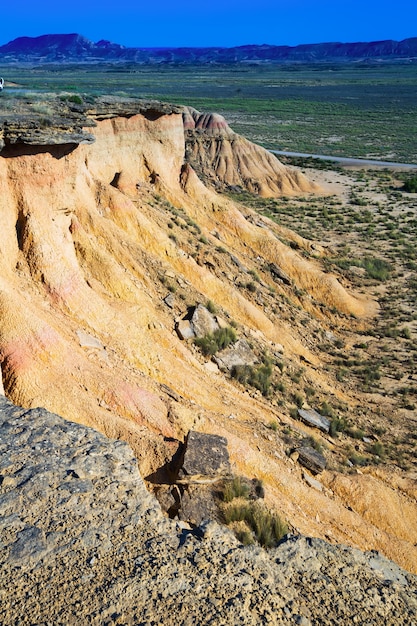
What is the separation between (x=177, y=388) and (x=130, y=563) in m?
6.69

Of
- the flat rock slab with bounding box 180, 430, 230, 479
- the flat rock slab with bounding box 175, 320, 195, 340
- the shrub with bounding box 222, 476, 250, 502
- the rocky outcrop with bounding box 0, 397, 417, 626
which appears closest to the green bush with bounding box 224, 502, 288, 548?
the shrub with bounding box 222, 476, 250, 502

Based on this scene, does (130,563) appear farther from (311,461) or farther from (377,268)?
(377,268)

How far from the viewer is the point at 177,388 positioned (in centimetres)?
1252

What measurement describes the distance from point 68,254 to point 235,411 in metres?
5.64

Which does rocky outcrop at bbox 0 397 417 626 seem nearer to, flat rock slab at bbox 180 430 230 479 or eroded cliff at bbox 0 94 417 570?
flat rock slab at bbox 180 430 230 479

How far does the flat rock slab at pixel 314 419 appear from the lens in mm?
14531

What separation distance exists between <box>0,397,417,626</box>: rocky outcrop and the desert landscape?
3 cm

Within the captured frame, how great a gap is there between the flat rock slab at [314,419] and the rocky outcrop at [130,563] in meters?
6.66

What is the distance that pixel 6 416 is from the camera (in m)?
8.18

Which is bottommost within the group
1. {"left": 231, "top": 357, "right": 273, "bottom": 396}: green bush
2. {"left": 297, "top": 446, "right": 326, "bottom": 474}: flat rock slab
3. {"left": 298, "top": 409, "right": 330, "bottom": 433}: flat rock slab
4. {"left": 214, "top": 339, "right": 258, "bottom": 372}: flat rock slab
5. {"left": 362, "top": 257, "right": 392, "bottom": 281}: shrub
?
{"left": 362, "top": 257, "right": 392, "bottom": 281}: shrub

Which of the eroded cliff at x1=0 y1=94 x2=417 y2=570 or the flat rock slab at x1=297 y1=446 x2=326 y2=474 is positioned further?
the flat rock slab at x1=297 y1=446 x2=326 y2=474

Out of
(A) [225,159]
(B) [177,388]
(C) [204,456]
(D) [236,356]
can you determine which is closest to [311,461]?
(B) [177,388]

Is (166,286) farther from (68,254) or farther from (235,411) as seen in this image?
(235,411)

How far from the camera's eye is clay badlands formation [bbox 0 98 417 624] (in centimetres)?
1026
